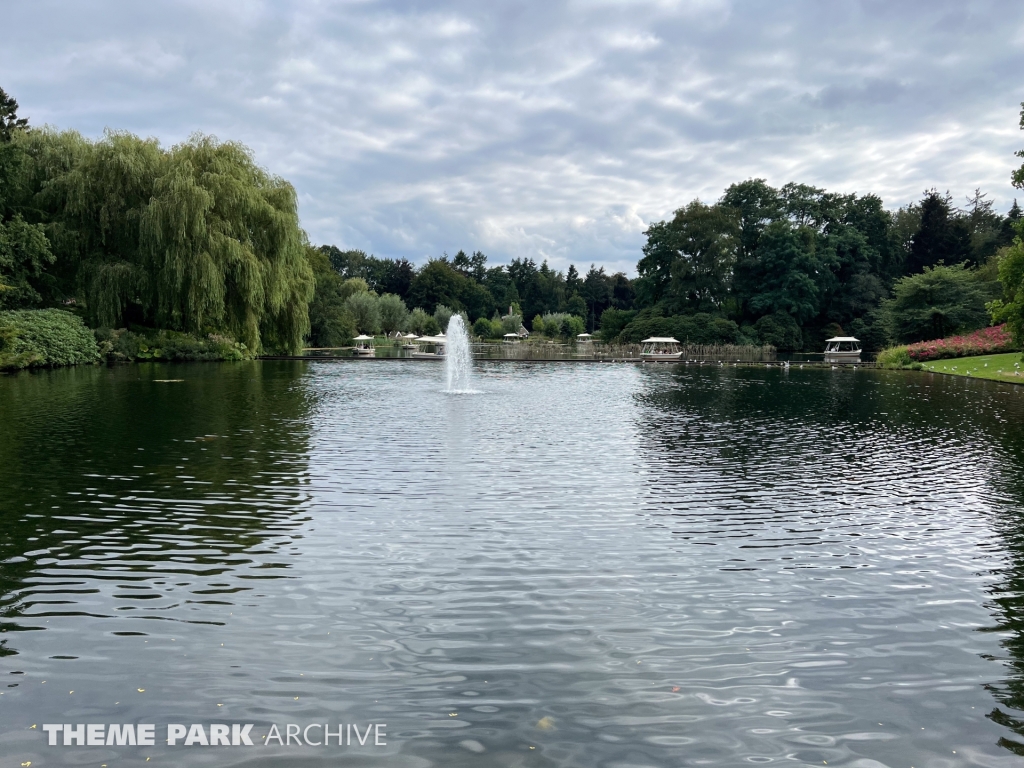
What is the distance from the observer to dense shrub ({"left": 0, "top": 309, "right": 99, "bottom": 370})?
34094 mm

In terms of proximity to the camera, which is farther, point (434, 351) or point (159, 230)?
point (434, 351)

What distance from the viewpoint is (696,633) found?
6.53 metres

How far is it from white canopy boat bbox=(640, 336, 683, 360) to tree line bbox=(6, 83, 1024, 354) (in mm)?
2622

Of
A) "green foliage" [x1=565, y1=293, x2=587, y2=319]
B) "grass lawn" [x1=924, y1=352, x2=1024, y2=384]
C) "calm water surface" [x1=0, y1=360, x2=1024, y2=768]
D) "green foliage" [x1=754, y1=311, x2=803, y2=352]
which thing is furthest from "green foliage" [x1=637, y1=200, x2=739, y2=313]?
"calm water surface" [x1=0, y1=360, x2=1024, y2=768]

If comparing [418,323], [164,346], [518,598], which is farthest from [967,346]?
[418,323]

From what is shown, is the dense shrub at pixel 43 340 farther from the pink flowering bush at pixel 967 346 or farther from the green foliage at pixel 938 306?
the green foliage at pixel 938 306

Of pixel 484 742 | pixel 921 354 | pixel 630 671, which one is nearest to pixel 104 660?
pixel 484 742

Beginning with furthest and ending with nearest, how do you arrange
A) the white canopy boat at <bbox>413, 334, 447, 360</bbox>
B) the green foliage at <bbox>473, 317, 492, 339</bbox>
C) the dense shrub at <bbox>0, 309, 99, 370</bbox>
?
the green foliage at <bbox>473, 317, 492, 339</bbox>
the white canopy boat at <bbox>413, 334, 447, 360</bbox>
the dense shrub at <bbox>0, 309, 99, 370</bbox>

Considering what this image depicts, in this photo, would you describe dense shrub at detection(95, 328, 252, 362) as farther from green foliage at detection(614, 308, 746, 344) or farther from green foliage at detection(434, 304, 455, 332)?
green foliage at detection(434, 304, 455, 332)

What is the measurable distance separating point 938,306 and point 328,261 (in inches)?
2118

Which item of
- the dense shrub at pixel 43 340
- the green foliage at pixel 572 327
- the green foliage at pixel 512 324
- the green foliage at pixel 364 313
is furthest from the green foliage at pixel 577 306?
the dense shrub at pixel 43 340

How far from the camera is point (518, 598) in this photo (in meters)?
7.29

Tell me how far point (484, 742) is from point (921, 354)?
55028mm

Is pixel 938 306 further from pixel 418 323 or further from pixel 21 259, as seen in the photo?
pixel 418 323
